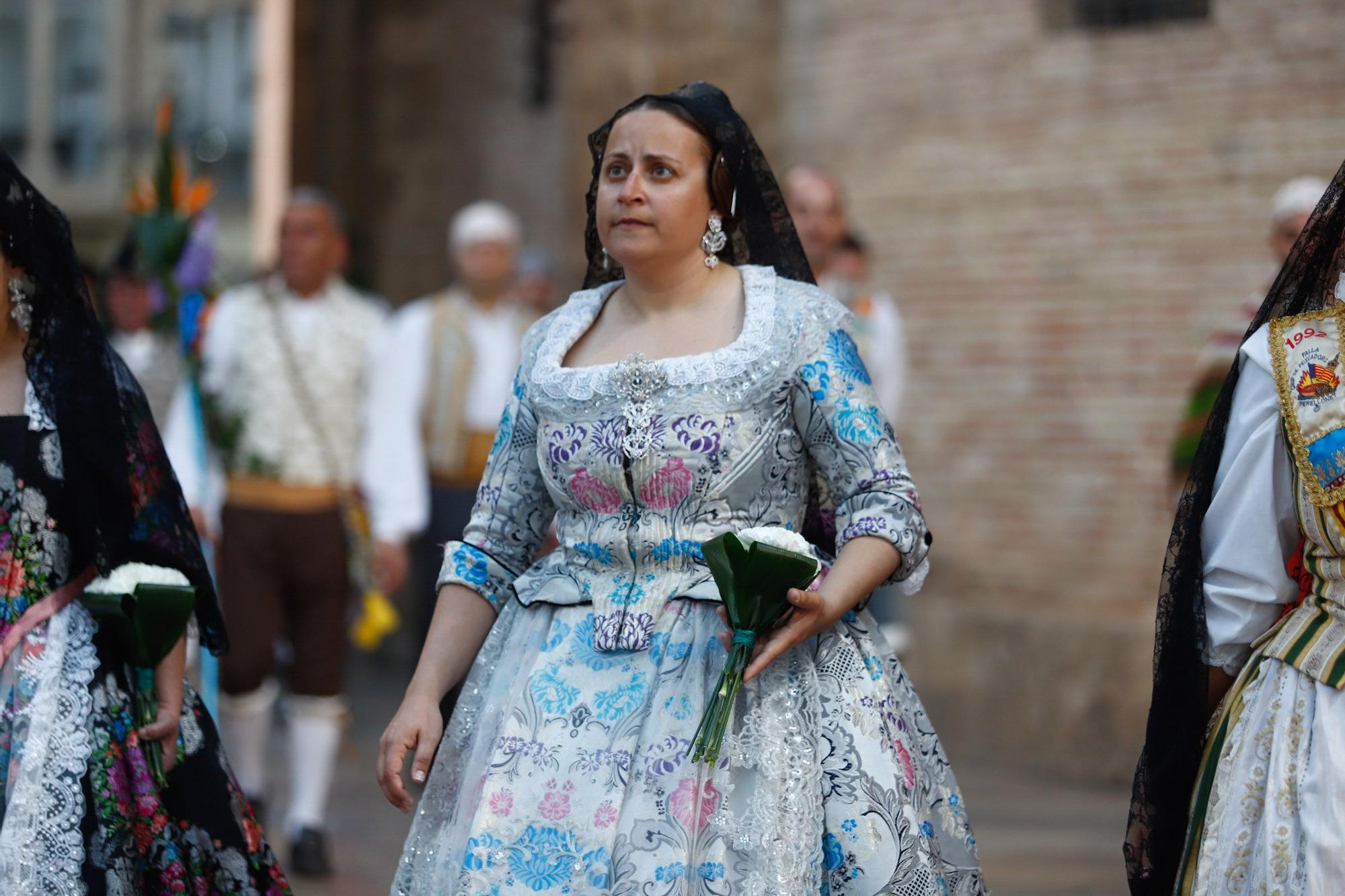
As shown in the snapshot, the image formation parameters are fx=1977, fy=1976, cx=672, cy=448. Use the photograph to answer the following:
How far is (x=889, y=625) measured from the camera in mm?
8180

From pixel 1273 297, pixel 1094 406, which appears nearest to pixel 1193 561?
pixel 1273 297

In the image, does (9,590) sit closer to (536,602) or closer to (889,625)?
(536,602)

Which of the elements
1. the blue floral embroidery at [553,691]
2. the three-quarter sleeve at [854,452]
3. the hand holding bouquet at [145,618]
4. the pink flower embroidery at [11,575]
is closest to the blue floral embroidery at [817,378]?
the three-quarter sleeve at [854,452]

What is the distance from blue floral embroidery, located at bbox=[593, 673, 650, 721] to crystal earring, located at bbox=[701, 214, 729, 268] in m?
0.85

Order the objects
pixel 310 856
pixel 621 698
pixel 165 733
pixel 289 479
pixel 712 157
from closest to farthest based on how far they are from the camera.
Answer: pixel 621 698
pixel 712 157
pixel 165 733
pixel 310 856
pixel 289 479

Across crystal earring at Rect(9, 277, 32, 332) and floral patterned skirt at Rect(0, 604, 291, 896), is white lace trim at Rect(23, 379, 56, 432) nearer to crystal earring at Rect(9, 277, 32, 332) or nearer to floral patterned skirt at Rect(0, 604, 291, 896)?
crystal earring at Rect(9, 277, 32, 332)

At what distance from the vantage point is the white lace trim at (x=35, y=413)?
4.07 m

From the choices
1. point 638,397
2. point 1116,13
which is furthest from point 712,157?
point 1116,13

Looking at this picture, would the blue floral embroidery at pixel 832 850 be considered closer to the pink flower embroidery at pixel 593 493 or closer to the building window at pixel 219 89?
the pink flower embroidery at pixel 593 493

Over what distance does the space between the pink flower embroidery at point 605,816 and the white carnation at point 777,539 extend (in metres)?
0.54

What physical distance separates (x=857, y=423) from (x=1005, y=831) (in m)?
4.28

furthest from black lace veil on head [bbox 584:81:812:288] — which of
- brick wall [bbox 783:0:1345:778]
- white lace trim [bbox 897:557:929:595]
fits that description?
brick wall [bbox 783:0:1345:778]

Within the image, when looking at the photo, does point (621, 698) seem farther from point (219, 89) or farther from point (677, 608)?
point (219, 89)

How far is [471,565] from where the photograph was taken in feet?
12.9
